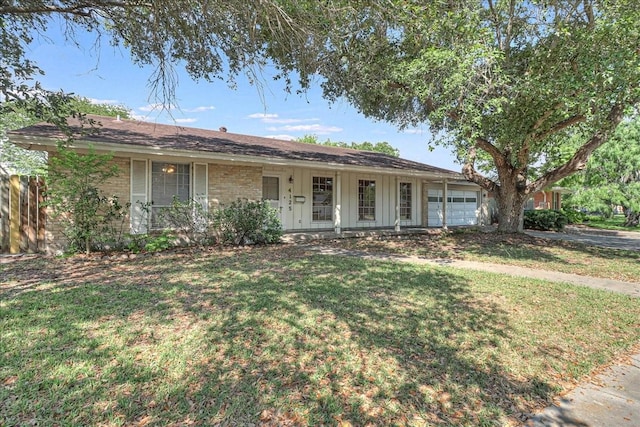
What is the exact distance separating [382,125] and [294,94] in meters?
5.11

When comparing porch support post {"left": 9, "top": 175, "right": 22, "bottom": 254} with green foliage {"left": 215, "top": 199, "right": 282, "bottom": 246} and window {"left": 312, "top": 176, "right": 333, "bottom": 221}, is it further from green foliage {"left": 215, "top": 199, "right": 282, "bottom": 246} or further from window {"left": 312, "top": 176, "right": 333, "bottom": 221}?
window {"left": 312, "top": 176, "right": 333, "bottom": 221}

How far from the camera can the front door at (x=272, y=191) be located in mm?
12703

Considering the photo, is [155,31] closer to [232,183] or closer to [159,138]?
[159,138]

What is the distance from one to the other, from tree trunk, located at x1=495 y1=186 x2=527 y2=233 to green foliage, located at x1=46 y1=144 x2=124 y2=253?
13.1 metres

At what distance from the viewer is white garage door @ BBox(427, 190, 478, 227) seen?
18.1 meters

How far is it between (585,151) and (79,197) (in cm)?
1516

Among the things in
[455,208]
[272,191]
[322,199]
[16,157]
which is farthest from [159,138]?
[16,157]

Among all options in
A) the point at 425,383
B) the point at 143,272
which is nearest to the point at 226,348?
the point at 425,383

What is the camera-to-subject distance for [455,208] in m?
19.3

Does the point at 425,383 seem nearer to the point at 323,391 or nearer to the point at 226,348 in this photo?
the point at 323,391

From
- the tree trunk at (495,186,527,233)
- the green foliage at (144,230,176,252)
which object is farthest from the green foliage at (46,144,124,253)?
the tree trunk at (495,186,527,233)

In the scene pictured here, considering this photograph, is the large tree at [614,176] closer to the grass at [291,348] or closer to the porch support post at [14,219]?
the grass at [291,348]

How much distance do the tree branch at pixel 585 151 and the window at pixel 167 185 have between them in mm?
11468

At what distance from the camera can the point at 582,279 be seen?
297 inches
